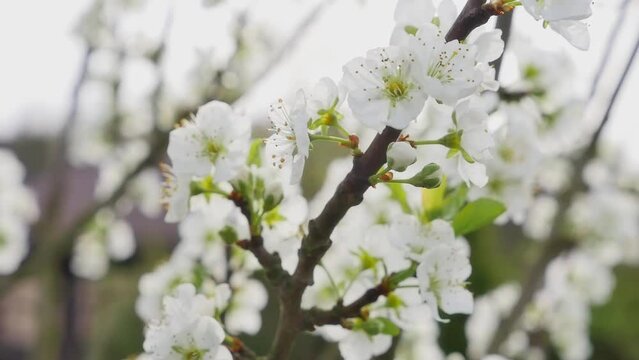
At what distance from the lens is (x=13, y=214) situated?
8.37 feet

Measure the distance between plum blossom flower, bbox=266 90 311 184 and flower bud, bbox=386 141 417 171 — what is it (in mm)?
78

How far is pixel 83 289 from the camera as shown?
905cm

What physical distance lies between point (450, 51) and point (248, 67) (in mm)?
1614

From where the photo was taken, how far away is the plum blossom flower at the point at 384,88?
2.15 feet

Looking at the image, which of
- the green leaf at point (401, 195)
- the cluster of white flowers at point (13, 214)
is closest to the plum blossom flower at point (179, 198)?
the green leaf at point (401, 195)

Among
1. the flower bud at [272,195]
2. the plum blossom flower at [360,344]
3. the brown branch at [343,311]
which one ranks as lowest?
the plum blossom flower at [360,344]

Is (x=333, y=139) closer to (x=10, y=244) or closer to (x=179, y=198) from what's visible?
(x=179, y=198)

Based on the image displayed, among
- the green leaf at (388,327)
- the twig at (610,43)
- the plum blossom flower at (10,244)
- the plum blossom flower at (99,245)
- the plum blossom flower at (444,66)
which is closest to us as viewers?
the plum blossom flower at (444,66)

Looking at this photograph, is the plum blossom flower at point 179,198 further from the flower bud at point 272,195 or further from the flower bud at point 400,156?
the flower bud at point 400,156

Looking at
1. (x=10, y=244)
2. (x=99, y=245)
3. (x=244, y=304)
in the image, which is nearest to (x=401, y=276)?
(x=244, y=304)

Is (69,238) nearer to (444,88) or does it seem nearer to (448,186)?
(448,186)

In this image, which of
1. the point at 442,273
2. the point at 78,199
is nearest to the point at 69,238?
the point at 442,273

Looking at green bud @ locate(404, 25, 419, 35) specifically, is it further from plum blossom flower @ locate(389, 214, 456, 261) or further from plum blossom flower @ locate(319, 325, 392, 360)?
plum blossom flower @ locate(319, 325, 392, 360)

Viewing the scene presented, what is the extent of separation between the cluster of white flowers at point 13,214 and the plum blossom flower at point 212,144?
1687 millimetres
